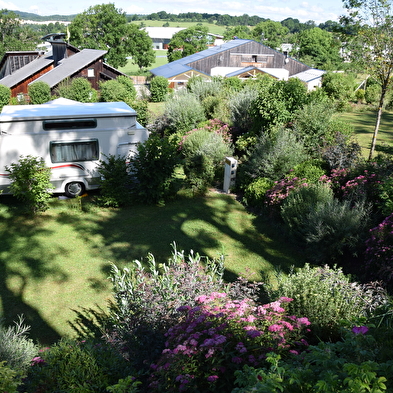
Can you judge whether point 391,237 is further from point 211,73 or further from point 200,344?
point 211,73

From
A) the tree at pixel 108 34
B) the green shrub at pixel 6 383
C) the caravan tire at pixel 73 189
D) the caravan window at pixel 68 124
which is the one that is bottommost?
Answer: the caravan tire at pixel 73 189

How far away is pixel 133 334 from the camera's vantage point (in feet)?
15.6

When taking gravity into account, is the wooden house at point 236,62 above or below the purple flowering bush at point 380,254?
above

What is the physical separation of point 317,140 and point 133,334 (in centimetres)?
969

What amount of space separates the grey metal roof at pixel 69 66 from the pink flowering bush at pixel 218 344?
1300 inches

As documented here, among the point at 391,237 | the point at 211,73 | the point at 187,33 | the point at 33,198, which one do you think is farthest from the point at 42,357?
the point at 187,33

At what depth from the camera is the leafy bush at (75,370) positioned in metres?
3.85

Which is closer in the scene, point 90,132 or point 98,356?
point 98,356

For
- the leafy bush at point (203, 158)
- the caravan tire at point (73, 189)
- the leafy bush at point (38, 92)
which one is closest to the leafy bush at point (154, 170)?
the leafy bush at point (203, 158)

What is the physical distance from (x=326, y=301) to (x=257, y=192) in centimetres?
620

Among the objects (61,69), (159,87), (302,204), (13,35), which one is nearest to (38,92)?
(61,69)

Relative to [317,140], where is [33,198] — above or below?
below

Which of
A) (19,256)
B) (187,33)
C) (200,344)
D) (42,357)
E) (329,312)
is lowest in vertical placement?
(19,256)

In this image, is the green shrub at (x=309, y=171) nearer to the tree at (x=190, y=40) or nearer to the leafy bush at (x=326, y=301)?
the leafy bush at (x=326, y=301)
